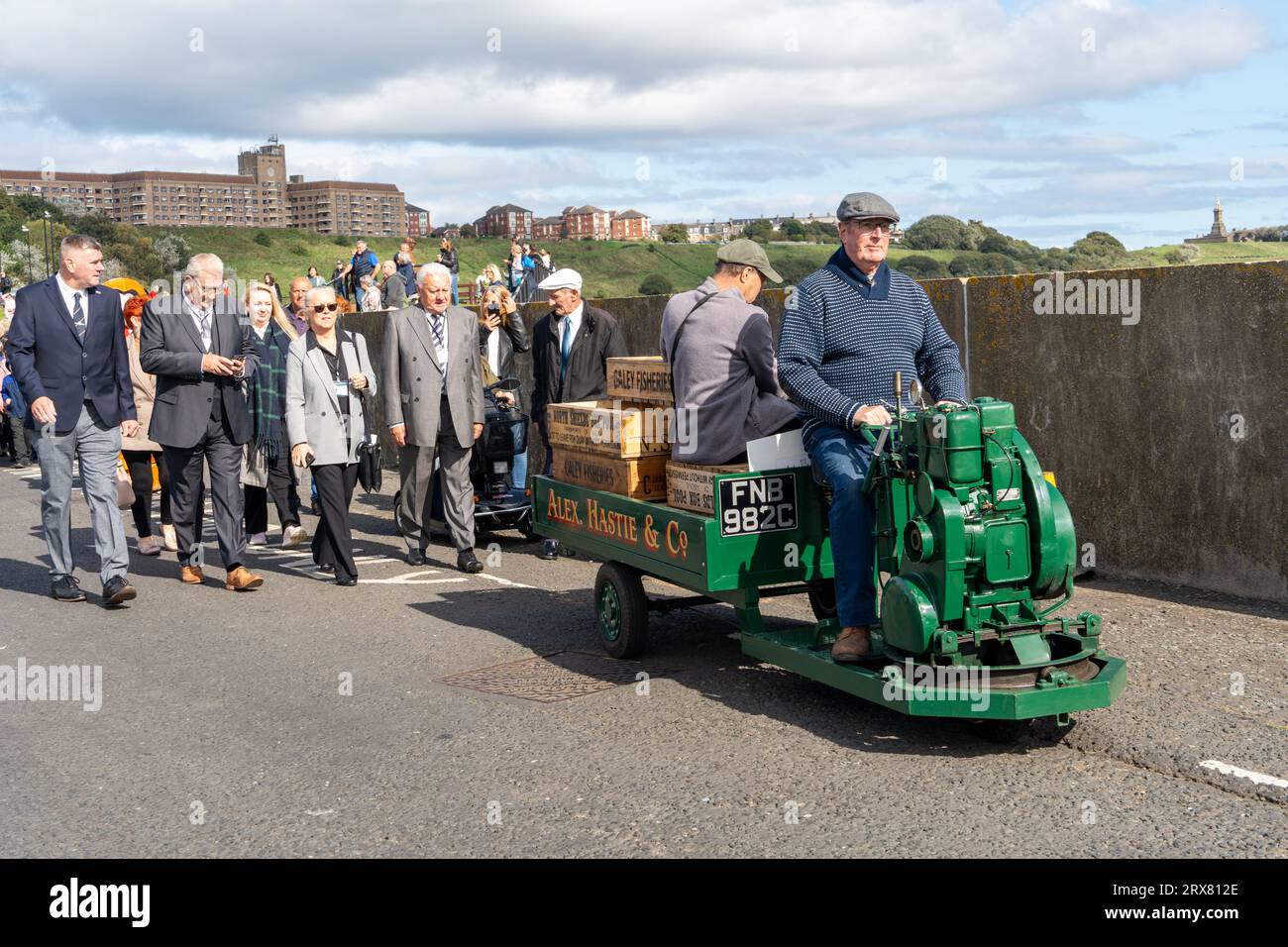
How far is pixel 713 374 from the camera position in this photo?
7.12 metres

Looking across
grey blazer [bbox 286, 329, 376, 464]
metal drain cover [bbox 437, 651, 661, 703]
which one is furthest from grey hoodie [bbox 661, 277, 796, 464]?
grey blazer [bbox 286, 329, 376, 464]

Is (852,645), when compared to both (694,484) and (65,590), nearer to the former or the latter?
(694,484)

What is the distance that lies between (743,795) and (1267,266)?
506 centimetres

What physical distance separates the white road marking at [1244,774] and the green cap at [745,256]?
11.4 ft

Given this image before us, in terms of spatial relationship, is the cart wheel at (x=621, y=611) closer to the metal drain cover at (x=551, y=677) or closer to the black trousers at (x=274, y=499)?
the metal drain cover at (x=551, y=677)

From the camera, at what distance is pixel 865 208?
6430 millimetres

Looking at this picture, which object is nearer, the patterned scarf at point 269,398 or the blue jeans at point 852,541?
the blue jeans at point 852,541

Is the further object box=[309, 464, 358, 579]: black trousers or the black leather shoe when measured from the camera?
box=[309, 464, 358, 579]: black trousers

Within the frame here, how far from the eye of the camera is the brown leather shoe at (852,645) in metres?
6.03

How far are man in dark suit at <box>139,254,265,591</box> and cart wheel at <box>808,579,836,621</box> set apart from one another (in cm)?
451

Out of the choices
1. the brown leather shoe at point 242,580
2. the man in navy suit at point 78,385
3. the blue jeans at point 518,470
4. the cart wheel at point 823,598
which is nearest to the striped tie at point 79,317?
the man in navy suit at point 78,385

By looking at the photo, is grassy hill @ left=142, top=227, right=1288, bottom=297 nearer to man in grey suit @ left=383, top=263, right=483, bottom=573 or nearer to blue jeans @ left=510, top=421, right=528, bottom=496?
blue jeans @ left=510, top=421, right=528, bottom=496

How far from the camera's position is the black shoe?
952cm
